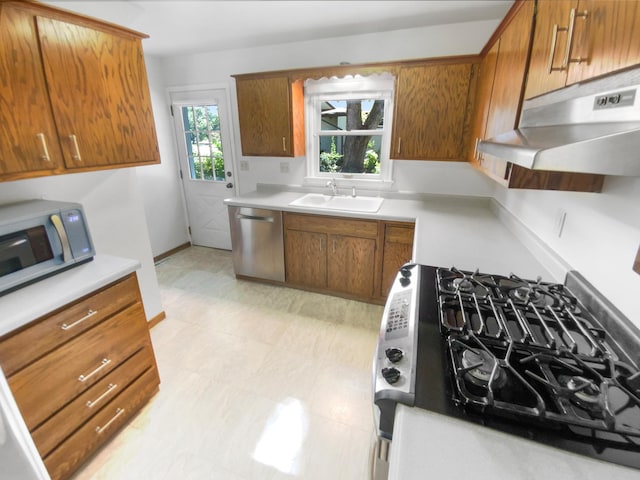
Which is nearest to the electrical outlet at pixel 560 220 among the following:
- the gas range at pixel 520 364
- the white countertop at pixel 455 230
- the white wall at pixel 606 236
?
the white wall at pixel 606 236

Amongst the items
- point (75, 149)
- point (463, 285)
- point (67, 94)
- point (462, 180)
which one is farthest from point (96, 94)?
point (462, 180)

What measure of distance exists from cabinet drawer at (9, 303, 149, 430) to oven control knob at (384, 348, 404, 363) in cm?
139

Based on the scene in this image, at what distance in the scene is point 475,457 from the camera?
1.93 ft

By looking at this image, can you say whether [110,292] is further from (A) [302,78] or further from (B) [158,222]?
(B) [158,222]

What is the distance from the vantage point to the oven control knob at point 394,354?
800mm

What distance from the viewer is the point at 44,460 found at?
4.17ft

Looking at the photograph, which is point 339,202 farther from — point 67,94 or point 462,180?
point 67,94

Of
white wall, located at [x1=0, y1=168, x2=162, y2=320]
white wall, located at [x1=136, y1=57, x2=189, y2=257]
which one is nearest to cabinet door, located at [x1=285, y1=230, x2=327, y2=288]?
white wall, located at [x1=0, y1=168, x2=162, y2=320]

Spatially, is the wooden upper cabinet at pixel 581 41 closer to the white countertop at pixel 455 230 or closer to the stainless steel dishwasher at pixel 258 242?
the white countertop at pixel 455 230

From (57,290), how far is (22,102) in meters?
0.83

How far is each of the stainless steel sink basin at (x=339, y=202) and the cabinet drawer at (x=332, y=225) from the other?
101 mm

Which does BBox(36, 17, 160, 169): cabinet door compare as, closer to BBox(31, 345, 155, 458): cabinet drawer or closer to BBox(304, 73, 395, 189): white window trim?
BBox(31, 345, 155, 458): cabinet drawer

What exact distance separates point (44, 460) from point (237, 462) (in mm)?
807

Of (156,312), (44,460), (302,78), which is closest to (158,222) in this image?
(156,312)
